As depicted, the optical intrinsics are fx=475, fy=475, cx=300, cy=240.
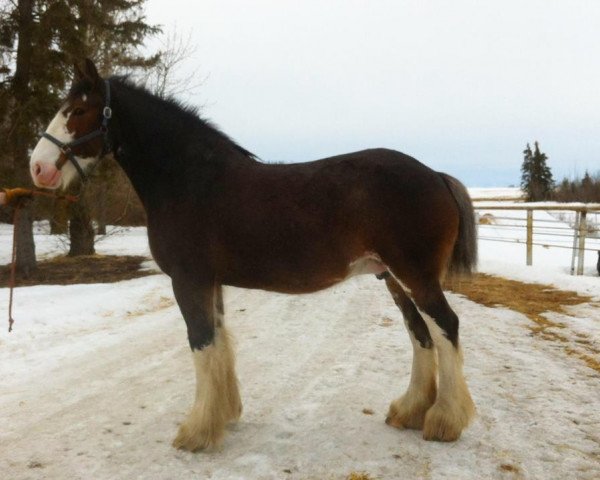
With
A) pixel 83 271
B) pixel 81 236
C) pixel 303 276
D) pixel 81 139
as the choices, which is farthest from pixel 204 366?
pixel 81 236

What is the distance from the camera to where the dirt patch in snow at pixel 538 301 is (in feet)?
15.2

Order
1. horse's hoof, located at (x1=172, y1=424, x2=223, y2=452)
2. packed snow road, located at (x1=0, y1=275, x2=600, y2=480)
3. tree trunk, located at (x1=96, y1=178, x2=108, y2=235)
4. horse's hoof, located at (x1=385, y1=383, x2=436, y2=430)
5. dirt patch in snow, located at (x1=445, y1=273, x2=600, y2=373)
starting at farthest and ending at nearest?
tree trunk, located at (x1=96, y1=178, x2=108, y2=235), dirt patch in snow, located at (x1=445, y1=273, x2=600, y2=373), horse's hoof, located at (x1=385, y1=383, x2=436, y2=430), horse's hoof, located at (x1=172, y1=424, x2=223, y2=452), packed snow road, located at (x1=0, y1=275, x2=600, y2=480)

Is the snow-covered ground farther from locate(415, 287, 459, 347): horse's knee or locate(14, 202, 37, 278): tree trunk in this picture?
locate(14, 202, 37, 278): tree trunk

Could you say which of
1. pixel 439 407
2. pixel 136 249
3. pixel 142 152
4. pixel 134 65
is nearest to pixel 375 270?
pixel 439 407

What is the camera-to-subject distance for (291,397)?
3.57 metres

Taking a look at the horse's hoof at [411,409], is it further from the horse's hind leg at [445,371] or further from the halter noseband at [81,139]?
the halter noseband at [81,139]

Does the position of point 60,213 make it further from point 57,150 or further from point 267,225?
point 267,225

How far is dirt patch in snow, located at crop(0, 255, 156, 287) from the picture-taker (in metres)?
9.52

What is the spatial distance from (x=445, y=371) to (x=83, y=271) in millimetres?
9703

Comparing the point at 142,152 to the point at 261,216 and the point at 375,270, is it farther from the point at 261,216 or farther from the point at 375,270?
the point at 375,270

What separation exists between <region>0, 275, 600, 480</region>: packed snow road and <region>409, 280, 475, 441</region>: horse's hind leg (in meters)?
0.11

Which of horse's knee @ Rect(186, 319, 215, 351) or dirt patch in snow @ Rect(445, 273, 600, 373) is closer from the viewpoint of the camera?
horse's knee @ Rect(186, 319, 215, 351)

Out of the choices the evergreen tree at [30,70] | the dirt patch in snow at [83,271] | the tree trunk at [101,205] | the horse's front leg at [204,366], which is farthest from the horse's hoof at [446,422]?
the tree trunk at [101,205]

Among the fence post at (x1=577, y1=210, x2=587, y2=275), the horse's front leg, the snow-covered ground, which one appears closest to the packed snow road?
the snow-covered ground
